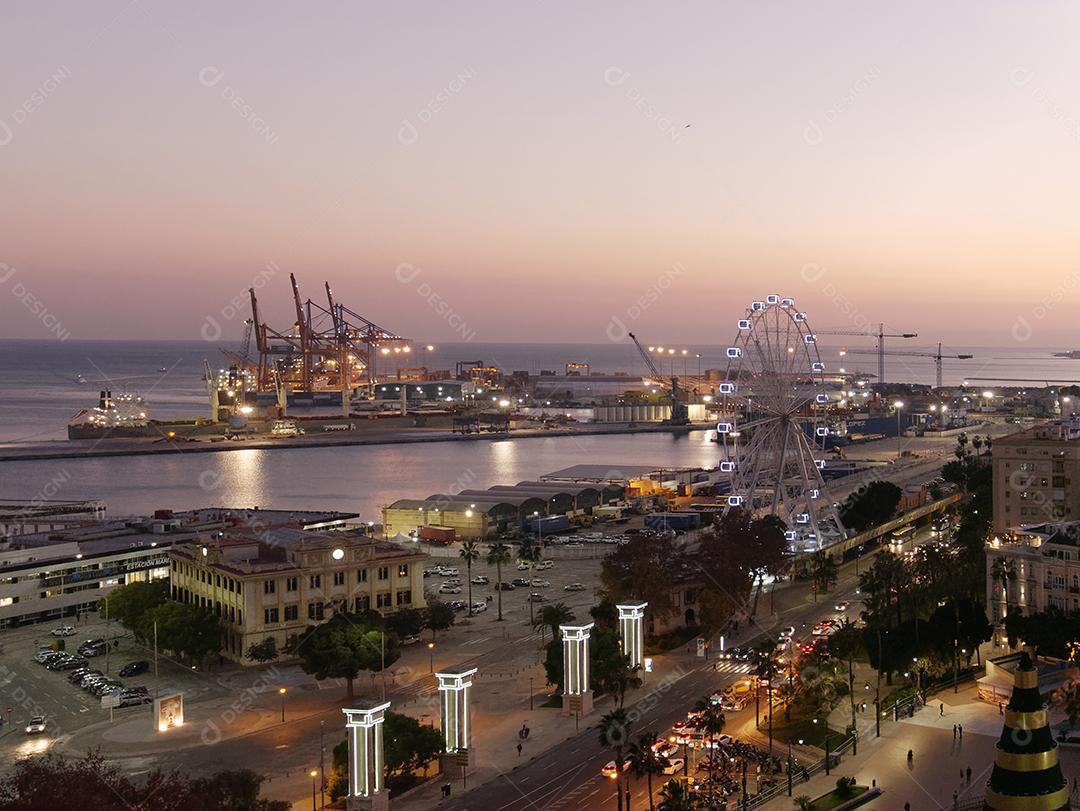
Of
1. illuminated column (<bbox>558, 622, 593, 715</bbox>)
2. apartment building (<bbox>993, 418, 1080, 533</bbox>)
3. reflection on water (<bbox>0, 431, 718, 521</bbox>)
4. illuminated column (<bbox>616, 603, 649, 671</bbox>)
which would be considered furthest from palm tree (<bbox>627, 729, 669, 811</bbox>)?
reflection on water (<bbox>0, 431, 718, 521</bbox>)

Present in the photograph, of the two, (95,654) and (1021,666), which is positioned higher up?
(1021,666)

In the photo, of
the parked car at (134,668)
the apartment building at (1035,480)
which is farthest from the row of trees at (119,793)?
the apartment building at (1035,480)

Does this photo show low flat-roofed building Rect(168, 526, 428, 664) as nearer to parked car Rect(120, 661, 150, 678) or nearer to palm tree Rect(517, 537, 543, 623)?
parked car Rect(120, 661, 150, 678)

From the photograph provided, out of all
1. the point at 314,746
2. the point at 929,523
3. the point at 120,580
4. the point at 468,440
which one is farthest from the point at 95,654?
the point at 468,440

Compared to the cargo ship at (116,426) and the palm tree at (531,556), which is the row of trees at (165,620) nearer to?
the palm tree at (531,556)

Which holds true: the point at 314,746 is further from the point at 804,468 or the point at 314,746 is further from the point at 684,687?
the point at 804,468
